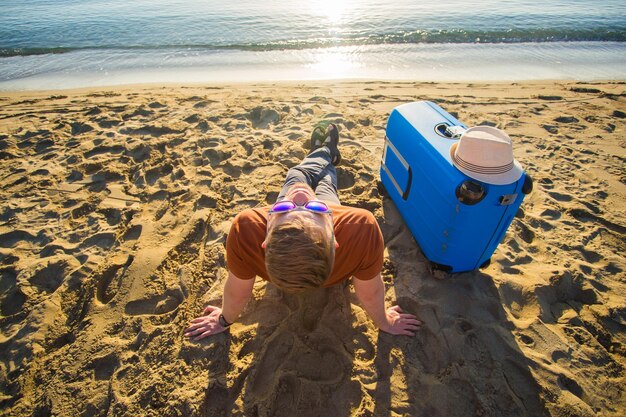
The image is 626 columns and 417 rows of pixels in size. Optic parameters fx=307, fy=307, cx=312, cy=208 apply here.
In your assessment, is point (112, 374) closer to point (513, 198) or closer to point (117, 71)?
point (513, 198)

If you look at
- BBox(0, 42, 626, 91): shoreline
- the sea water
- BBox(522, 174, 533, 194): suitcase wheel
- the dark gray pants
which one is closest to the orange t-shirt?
the dark gray pants

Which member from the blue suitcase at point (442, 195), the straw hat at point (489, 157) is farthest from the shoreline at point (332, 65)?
the straw hat at point (489, 157)

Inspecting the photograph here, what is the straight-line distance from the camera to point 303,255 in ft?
4.79

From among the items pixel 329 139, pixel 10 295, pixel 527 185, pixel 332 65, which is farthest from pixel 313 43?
pixel 10 295

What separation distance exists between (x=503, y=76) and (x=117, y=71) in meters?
9.98

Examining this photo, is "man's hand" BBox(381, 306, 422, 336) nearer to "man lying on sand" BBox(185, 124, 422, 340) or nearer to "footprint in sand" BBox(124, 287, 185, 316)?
"man lying on sand" BBox(185, 124, 422, 340)

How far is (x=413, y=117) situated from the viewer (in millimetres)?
2893

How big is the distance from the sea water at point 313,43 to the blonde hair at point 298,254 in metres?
7.14

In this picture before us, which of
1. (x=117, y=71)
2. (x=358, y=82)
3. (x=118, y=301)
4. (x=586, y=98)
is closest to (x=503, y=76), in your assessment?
(x=586, y=98)

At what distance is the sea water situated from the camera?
315 inches

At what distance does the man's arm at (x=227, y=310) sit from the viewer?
206 centimetres

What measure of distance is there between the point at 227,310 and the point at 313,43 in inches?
384

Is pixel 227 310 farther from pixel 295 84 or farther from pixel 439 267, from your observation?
pixel 295 84

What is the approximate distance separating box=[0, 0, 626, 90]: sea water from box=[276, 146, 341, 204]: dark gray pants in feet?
17.2
